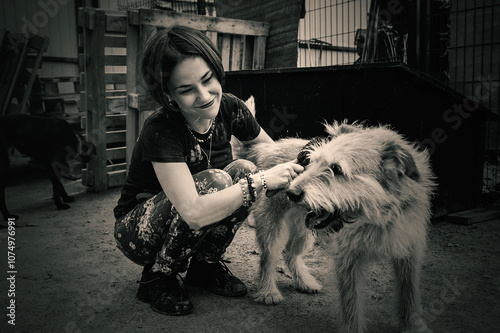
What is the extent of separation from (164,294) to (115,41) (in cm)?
378

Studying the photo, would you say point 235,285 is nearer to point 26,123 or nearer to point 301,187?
point 301,187

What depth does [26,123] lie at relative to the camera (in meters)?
4.88

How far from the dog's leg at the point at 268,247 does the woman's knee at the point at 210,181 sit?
1.34 ft

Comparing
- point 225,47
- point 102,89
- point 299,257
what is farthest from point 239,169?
point 225,47

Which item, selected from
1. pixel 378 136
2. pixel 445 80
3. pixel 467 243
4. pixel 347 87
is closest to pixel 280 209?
pixel 378 136

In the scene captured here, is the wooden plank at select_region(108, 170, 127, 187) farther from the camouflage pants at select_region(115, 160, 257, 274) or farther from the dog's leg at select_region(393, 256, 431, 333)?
the dog's leg at select_region(393, 256, 431, 333)

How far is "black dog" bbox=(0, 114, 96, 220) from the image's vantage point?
4.73 metres

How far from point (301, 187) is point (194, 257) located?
1198mm

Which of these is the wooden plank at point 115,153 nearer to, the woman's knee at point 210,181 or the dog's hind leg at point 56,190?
the dog's hind leg at point 56,190

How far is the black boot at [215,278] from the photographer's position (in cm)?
257

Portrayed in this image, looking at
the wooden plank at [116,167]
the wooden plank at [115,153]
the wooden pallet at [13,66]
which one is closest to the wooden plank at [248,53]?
the wooden plank at [115,153]

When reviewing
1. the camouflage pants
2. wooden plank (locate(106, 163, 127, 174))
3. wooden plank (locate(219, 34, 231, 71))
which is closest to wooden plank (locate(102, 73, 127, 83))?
wooden plank (locate(106, 163, 127, 174))

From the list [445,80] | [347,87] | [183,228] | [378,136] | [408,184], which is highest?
[445,80]

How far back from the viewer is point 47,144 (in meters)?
4.91
